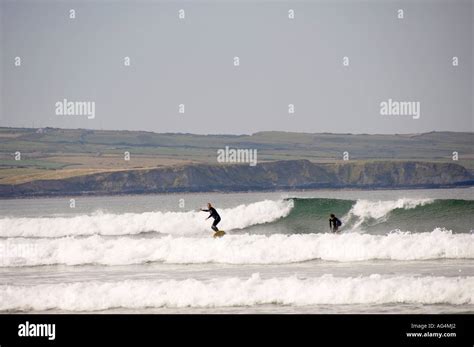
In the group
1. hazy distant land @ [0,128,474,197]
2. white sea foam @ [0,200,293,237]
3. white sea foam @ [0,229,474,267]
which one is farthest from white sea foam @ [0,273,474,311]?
hazy distant land @ [0,128,474,197]

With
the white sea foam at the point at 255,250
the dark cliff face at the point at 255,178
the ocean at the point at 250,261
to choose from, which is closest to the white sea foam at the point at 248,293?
the ocean at the point at 250,261

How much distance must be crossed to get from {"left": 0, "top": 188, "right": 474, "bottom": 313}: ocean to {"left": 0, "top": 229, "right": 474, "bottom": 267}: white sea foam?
3cm

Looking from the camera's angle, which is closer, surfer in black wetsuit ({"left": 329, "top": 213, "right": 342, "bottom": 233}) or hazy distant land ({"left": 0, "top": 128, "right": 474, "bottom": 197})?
surfer in black wetsuit ({"left": 329, "top": 213, "right": 342, "bottom": 233})

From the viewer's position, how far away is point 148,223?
24.9 m

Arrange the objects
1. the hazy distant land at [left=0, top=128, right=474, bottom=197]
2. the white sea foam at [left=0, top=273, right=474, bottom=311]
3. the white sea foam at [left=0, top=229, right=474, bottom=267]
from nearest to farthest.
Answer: the white sea foam at [left=0, top=273, right=474, bottom=311] → the white sea foam at [left=0, top=229, right=474, bottom=267] → the hazy distant land at [left=0, top=128, right=474, bottom=197]

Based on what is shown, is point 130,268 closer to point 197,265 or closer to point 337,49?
point 197,265

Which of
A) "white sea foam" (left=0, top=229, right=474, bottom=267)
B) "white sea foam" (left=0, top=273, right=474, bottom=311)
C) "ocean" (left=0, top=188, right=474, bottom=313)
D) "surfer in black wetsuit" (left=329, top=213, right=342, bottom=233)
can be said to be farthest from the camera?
"surfer in black wetsuit" (left=329, top=213, right=342, bottom=233)

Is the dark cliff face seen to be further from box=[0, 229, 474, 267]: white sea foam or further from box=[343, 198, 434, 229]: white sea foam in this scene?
box=[0, 229, 474, 267]: white sea foam

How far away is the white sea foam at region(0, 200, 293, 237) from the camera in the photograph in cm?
2445

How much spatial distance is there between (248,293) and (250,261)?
11.6 ft

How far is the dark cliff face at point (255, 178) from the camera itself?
34.8m

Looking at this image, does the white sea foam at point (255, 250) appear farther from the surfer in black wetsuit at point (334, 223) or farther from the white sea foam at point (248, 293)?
the white sea foam at point (248, 293)
